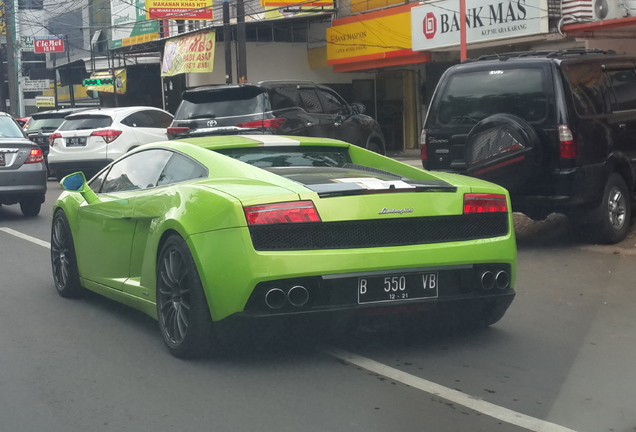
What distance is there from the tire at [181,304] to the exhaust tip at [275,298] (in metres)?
0.40

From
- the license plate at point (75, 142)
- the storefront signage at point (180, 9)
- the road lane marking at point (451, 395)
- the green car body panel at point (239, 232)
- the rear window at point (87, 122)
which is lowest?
the road lane marking at point (451, 395)

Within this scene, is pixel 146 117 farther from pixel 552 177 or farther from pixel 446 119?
pixel 552 177

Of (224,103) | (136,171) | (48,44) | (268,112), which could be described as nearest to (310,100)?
(268,112)

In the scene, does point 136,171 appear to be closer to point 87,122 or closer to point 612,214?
point 612,214

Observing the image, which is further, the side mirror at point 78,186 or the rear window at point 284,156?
the side mirror at point 78,186

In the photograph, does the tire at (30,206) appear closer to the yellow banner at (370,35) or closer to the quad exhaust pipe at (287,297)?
the quad exhaust pipe at (287,297)

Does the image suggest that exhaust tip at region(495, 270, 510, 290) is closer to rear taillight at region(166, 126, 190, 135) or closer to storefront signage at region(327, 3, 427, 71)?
rear taillight at region(166, 126, 190, 135)

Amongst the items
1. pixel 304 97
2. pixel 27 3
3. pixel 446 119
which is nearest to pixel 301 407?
pixel 446 119

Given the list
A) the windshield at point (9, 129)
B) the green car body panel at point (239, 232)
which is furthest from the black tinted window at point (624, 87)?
the windshield at point (9, 129)

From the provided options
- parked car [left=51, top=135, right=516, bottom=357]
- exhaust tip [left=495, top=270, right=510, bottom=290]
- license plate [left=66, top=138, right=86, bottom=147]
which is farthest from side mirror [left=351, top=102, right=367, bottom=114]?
exhaust tip [left=495, top=270, right=510, bottom=290]

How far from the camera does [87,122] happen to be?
66.8 ft

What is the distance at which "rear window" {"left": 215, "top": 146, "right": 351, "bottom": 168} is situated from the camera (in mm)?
6602

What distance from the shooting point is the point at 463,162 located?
34.3 ft

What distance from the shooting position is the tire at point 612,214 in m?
9.84
